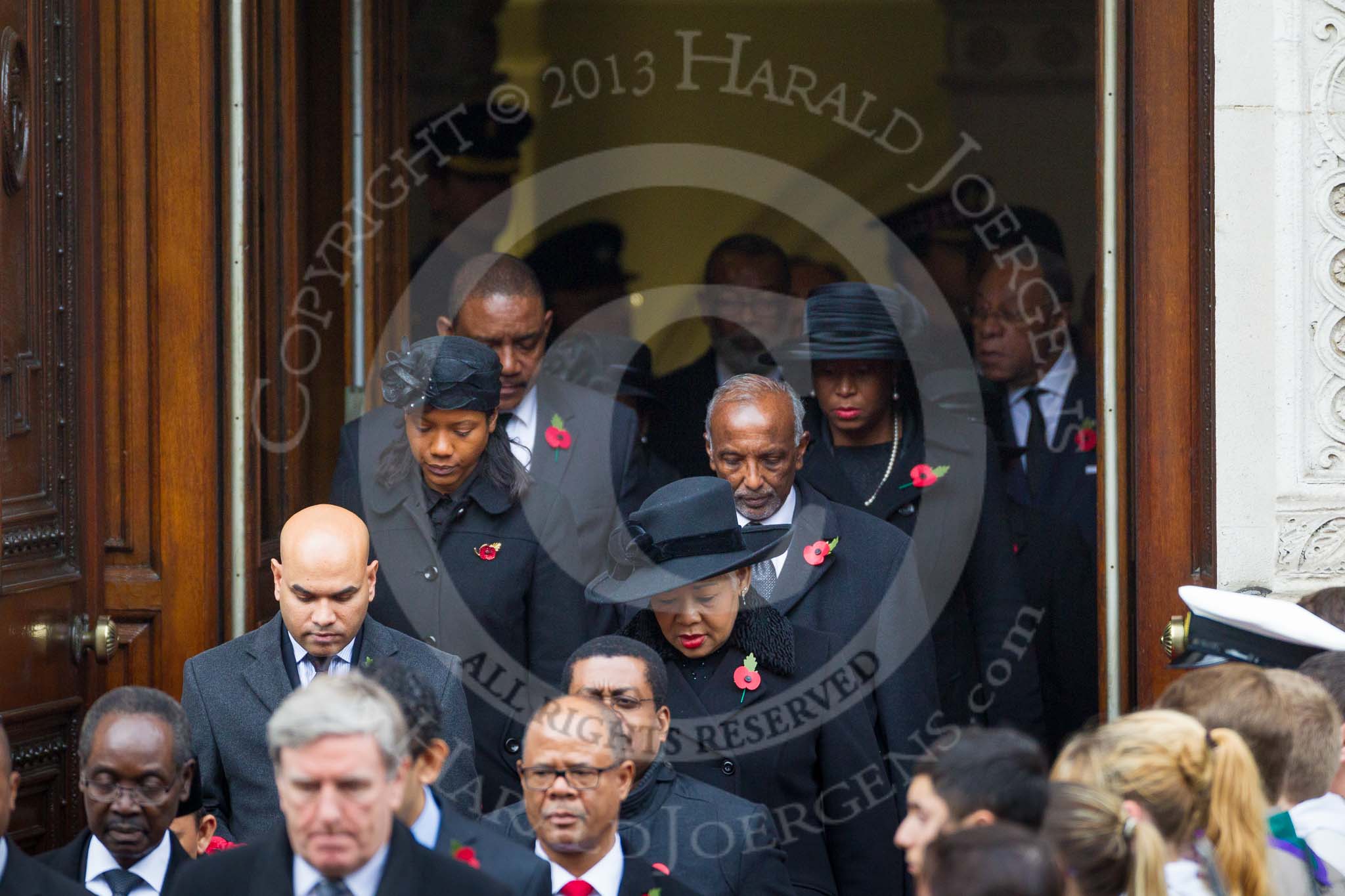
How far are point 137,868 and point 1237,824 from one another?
6.57 feet

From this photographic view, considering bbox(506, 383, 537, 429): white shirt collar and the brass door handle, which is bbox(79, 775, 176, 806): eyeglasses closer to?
the brass door handle

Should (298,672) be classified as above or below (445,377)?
below

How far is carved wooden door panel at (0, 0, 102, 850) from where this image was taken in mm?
4215

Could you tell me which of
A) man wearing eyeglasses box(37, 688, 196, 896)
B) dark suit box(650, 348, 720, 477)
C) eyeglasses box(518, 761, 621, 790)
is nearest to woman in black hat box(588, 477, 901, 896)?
eyeglasses box(518, 761, 621, 790)

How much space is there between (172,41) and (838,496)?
87.4 inches

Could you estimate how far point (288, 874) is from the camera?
279 cm

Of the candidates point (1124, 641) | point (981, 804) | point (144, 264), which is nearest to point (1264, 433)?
point (1124, 641)

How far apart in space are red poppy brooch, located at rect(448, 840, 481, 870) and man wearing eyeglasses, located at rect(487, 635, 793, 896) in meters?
0.36

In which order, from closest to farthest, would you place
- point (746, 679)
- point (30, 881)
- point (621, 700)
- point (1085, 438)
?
point (30, 881), point (621, 700), point (746, 679), point (1085, 438)

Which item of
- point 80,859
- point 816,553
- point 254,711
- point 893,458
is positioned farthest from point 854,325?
point 80,859

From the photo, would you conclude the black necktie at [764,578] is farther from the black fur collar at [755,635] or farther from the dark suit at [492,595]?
the dark suit at [492,595]

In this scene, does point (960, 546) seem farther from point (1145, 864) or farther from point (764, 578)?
point (1145, 864)

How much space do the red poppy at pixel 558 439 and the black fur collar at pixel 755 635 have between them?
108 cm

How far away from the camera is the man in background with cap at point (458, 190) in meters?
7.18
